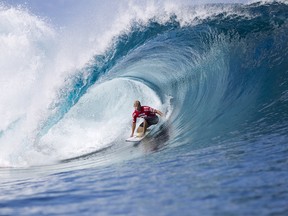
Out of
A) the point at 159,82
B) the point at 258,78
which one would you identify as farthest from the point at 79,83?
the point at 258,78

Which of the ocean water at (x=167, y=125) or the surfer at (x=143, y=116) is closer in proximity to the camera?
the ocean water at (x=167, y=125)

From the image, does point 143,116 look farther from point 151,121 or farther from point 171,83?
point 171,83

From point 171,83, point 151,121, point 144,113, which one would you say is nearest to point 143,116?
point 144,113

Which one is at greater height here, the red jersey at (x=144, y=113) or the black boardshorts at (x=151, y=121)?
the red jersey at (x=144, y=113)

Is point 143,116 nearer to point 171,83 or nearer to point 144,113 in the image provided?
point 144,113

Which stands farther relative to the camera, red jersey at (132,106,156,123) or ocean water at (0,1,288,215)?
red jersey at (132,106,156,123)

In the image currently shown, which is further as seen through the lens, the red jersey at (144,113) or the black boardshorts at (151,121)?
the black boardshorts at (151,121)

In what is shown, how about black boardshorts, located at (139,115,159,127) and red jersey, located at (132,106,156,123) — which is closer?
red jersey, located at (132,106,156,123)

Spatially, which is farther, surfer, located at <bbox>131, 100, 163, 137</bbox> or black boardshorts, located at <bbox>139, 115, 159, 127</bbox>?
black boardshorts, located at <bbox>139, 115, 159, 127</bbox>

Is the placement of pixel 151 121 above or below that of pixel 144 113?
below

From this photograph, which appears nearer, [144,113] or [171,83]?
[144,113]

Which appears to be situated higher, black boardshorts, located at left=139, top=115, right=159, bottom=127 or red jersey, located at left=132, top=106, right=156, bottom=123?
red jersey, located at left=132, top=106, right=156, bottom=123

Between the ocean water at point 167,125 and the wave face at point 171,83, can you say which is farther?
the wave face at point 171,83

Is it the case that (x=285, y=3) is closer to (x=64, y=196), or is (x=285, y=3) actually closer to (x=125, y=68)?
(x=125, y=68)
